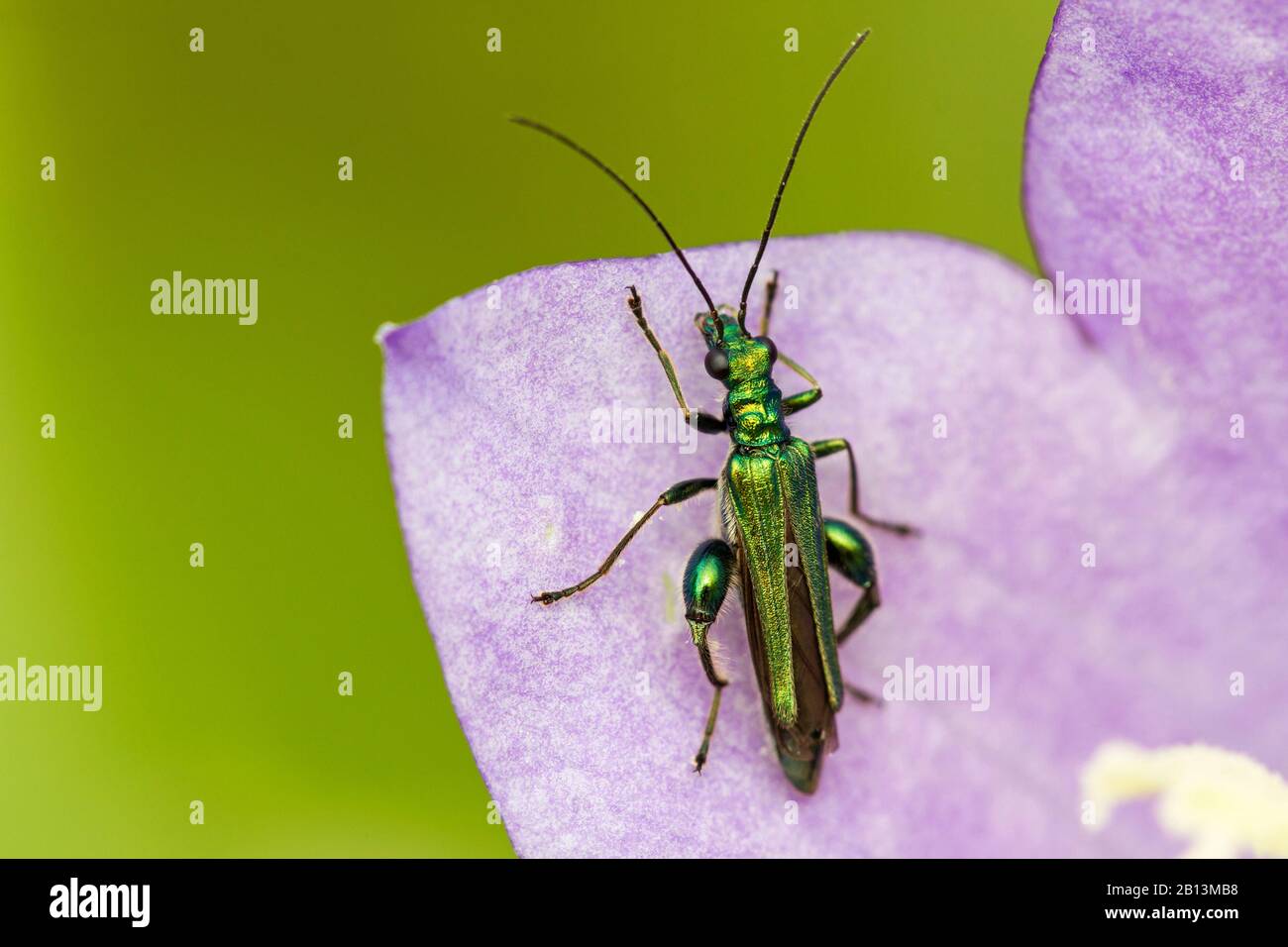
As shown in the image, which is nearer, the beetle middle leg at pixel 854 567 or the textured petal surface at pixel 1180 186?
the textured petal surface at pixel 1180 186

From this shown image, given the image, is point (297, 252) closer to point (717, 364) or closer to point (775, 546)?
point (717, 364)

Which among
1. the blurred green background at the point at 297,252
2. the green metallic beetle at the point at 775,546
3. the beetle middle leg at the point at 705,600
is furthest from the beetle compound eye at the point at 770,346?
the blurred green background at the point at 297,252

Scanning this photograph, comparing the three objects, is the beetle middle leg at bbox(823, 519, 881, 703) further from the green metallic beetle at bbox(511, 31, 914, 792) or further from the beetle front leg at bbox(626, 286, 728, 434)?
the beetle front leg at bbox(626, 286, 728, 434)

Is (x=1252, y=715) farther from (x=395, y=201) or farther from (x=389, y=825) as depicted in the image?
(x=395, y=201)

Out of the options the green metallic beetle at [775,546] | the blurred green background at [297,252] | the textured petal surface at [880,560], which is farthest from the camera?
the blurred green background at [297,252]

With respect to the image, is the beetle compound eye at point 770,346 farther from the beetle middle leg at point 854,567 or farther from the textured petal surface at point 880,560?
the beetle middle leg at point 854,567

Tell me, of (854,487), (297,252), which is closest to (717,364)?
(854,487)

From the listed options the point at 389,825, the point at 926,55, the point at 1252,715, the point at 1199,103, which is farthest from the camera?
the point at 926,55
